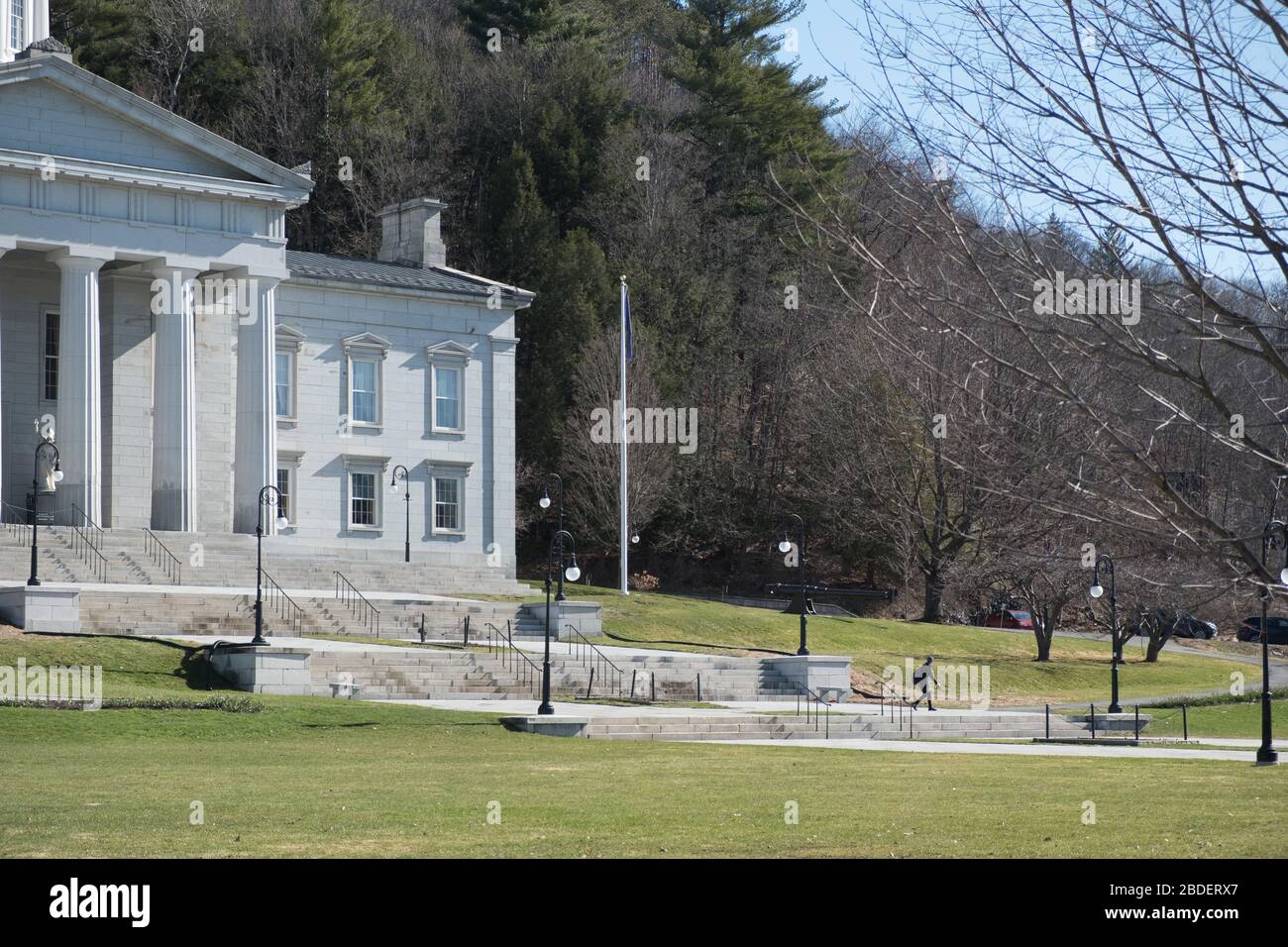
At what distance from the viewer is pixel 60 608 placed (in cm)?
3588

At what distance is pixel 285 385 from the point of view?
191 ft

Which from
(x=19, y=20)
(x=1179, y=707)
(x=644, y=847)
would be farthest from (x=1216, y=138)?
(x=19, y=20)

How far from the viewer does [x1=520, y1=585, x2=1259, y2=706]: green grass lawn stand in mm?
50719

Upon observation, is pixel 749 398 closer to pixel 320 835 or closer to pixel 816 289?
pixel 816 289

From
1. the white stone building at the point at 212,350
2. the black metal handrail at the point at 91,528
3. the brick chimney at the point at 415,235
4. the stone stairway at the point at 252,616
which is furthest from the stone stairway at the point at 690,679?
the brick chimney at the point at 415,235

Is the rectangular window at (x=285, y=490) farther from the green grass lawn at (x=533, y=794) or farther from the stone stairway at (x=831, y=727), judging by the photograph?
the stone stairway at (x=831, y=727)

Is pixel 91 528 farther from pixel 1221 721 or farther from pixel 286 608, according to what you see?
pixel 1221 721

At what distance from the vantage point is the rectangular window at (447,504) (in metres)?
61.6

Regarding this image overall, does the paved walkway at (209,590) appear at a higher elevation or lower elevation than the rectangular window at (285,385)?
lower

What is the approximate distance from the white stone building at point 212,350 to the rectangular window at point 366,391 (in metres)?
0.06

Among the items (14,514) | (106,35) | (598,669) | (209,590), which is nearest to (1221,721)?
(598,669)

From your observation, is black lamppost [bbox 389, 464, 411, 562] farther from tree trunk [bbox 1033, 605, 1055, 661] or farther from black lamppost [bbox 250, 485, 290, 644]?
tree trunk [bbox 1033, 605, 1055, 661]

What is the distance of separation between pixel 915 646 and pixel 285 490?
22366mm
